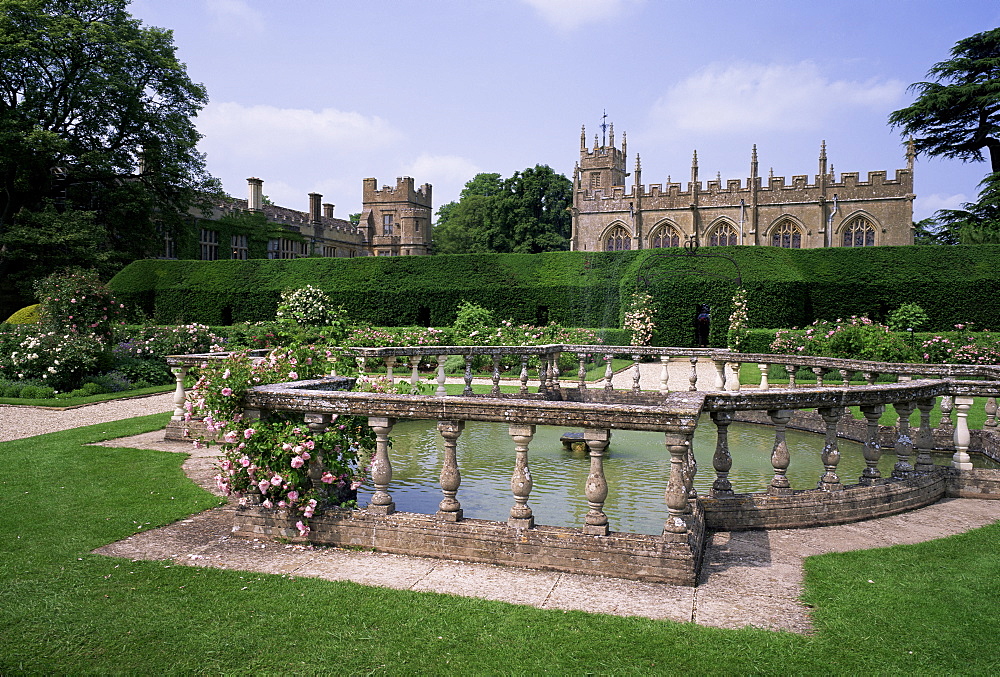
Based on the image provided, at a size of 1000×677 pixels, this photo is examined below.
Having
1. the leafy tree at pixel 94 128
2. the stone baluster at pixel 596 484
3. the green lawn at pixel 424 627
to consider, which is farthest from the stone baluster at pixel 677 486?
the leafy tree at pixel 94 128

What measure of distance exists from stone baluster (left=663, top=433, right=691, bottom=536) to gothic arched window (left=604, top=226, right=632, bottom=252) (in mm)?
45947

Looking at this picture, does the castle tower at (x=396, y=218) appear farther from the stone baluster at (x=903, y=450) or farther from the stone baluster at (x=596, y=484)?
the stone baluster at (x=596, y=484)

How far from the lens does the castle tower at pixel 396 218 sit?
65812 mm

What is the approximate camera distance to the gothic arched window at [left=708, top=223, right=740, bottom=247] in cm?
4625

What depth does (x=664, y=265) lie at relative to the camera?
87.0 feet

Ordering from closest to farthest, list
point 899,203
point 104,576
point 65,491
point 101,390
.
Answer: point 104,576 → point 65,491 → point 101,390 → point 899,203

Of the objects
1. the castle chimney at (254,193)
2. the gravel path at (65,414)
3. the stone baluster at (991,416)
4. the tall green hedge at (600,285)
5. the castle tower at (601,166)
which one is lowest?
the gravel path at (65,414)

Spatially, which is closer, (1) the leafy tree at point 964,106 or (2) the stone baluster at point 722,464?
(2) the stone baluster at point 722,464

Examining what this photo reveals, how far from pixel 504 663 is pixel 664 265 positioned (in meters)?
24.5

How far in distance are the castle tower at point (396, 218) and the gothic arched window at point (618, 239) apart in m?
22.2

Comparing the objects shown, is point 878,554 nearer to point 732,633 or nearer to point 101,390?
point 732,633

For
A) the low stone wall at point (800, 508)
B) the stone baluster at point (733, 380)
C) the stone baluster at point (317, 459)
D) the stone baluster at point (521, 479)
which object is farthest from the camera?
the stone baluster at point (733, 380)

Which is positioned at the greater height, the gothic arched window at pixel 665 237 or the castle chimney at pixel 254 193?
the castle chimney at pixel 254 193

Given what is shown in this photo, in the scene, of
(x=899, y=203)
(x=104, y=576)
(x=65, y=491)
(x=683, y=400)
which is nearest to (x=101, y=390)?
(x=65, y=491)
